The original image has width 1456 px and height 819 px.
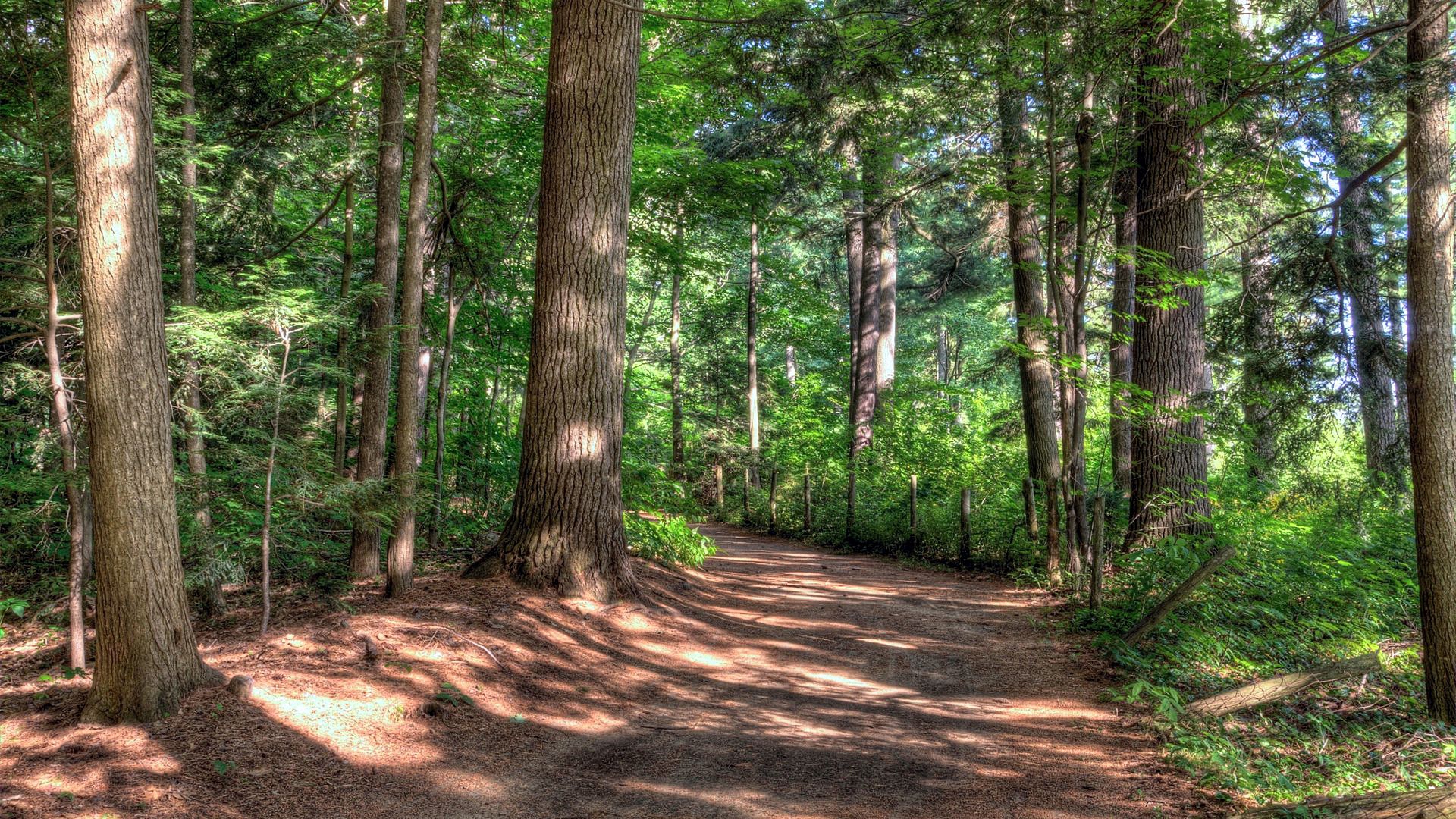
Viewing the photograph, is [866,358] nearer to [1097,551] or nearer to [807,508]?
[807,508]

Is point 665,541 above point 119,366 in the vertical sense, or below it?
below

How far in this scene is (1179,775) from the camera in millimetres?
4383

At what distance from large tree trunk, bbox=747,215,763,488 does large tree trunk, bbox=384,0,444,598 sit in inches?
526

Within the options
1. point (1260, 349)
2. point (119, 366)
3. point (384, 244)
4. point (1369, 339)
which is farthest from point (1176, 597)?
point (384, 244)

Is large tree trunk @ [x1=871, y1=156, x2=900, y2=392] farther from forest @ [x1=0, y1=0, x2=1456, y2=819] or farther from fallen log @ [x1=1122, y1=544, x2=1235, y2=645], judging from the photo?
fallen log @ [x1=1122, y1=544, x2=1235, y2=645]

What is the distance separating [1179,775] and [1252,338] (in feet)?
24.2

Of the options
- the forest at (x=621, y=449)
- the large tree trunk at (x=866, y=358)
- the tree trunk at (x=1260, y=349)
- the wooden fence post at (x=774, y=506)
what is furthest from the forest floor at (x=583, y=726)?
the wooden fence post at (x=774, y=506)

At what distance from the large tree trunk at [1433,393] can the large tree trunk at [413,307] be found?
7734 mm

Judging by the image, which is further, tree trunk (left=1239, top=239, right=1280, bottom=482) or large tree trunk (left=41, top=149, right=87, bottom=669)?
tree trunk (left=1239, top=239, right=1280, bottom=482)

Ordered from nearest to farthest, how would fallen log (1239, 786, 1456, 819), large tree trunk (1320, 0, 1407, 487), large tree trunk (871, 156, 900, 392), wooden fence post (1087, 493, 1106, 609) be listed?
1. fallen log (1239, 786, 1456, 819)
2. wooden fence post (1087, 493, 1106, 609)
3. large tree trunk (1320, 0, 1407, 487)
4. large tree trunk (871, 156, 900, 392)

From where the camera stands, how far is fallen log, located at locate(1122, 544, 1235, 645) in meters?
6.12

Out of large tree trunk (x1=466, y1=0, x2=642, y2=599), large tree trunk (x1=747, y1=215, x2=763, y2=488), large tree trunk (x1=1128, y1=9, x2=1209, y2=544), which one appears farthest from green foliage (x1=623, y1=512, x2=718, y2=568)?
large tree trunk (x1=747, y1=215, x2=763, y2=488)

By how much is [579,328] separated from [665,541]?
4.22 metres

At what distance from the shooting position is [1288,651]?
22.2ft
